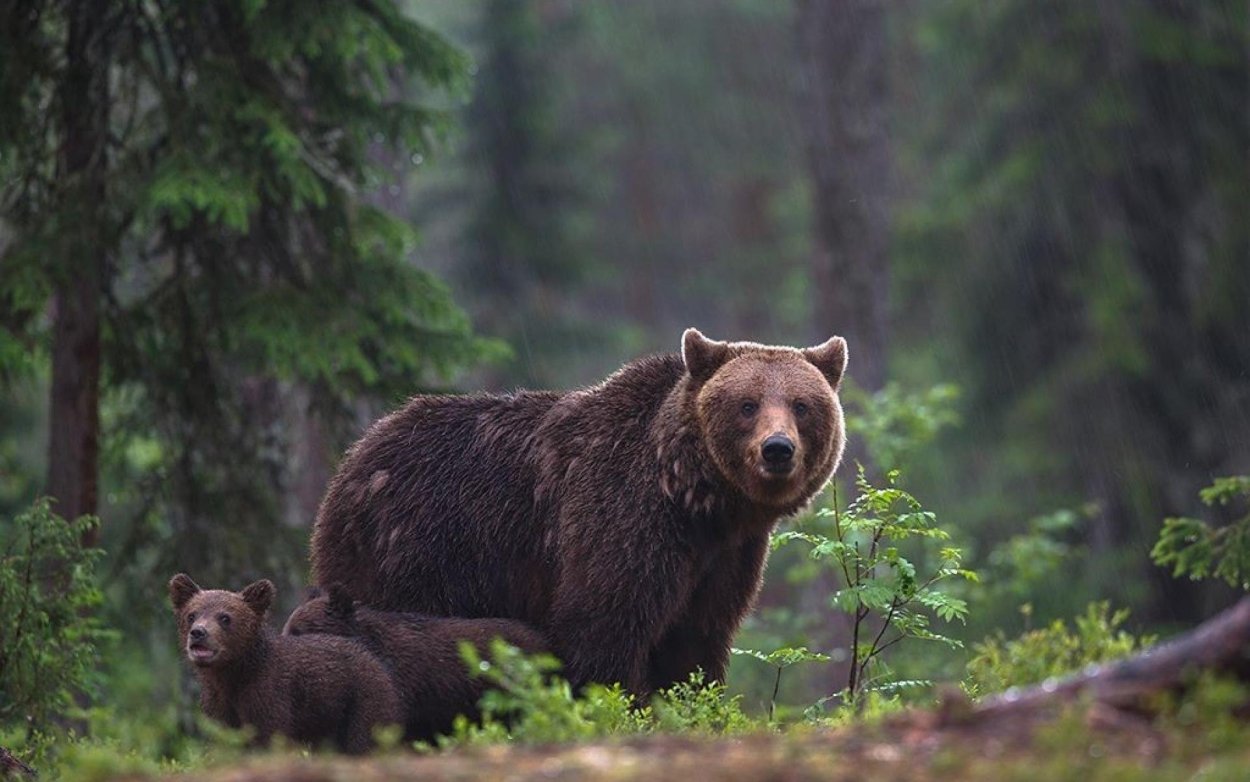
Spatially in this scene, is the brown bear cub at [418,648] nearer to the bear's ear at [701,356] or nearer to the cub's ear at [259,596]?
the cub's ear at [259,596]

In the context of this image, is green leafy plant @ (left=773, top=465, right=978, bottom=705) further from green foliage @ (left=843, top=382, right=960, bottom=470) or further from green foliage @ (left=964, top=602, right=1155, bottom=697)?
green foliage @ (left=843, top=382, right=960, bottom=470)

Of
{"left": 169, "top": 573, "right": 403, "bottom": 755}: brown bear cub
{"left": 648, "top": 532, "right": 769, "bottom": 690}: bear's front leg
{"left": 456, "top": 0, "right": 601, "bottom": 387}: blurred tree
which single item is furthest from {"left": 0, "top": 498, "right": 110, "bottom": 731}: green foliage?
{"left": 456, "top": 0, "right": 601, "bottom": 387}: blurred tree

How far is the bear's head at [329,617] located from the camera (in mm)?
7930

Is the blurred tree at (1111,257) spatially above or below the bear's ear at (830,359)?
above

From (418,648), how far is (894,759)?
3741 mm

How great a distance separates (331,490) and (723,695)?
2.59 meters

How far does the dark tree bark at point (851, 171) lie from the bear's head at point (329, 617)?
11.0m

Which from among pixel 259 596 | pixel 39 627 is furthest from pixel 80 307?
pixel 259 596

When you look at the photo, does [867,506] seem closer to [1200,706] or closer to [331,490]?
[331,490]

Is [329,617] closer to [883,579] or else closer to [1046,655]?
[883,579]

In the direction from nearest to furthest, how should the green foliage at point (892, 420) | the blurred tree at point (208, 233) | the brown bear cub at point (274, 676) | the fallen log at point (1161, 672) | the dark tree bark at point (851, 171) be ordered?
1. the fallen log at point (1161, 672)
2. the brown bear cub at point (274, 676)
3. the blurred tree at point (208, 233)
4. the green foliage at point (892, 420)
5. the dark tree bark at point (851, 171)

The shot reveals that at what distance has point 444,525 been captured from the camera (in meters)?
8.82

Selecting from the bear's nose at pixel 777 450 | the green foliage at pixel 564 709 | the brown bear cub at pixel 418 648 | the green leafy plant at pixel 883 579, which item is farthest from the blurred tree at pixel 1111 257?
the brown bear cub at pixel 418 648

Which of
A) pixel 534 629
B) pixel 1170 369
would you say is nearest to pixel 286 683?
pixel 534 629
